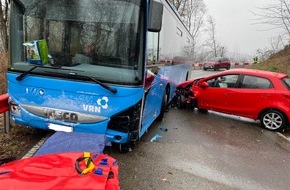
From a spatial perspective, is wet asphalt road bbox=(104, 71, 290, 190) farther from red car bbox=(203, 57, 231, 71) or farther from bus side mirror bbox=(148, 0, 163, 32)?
red car bbox=(203, 57, 231, 71)

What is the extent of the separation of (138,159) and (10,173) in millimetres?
3220

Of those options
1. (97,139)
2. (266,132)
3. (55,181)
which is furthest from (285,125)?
(55,181)

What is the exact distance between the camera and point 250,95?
9.38 metres

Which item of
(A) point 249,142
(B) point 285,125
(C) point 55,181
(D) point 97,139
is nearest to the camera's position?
(C) point 55,181

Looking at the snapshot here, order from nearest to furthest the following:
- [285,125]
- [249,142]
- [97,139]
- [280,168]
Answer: [97,139] < [280,168] < [249,142] < [285,125]

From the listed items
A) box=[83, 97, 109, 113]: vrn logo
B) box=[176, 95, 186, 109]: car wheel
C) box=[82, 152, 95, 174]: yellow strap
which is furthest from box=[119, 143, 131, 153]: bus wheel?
box=[176, 95, 186, 109]: car wheel

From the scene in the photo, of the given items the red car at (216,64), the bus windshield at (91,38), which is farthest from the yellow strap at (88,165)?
the red car at (216,64)

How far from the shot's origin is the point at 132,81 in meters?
5.20

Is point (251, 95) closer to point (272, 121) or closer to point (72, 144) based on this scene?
point (272, 121)

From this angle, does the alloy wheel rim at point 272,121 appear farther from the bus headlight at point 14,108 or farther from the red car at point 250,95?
the bus headlight at point 14,108

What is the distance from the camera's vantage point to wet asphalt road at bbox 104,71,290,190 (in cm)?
518

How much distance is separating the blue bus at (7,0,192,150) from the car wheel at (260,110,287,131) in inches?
198

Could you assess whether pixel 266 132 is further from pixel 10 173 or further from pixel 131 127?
pixel 10 173

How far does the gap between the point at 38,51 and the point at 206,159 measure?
12.1ft
